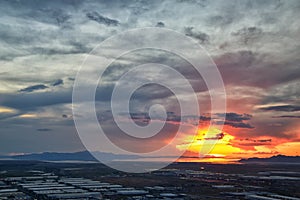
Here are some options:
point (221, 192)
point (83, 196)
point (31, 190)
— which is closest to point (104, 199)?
point (83, 196)

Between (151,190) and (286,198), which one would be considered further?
(151,190)

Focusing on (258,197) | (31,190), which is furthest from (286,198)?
(31,190)

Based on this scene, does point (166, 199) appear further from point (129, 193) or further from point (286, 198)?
point (286, 198)

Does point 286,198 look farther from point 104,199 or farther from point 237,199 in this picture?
point 104,199

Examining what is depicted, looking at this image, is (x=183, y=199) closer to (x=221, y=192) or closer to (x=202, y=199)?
(x=202, y=199)

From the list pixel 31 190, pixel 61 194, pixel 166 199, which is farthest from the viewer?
pixel 31 190

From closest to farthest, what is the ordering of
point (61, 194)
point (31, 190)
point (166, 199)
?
1. point (166, 199)
2. point (61, 194)
3. point (31, 190)

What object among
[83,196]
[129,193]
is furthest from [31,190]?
[129,193]

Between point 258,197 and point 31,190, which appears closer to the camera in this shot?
point 258,197
